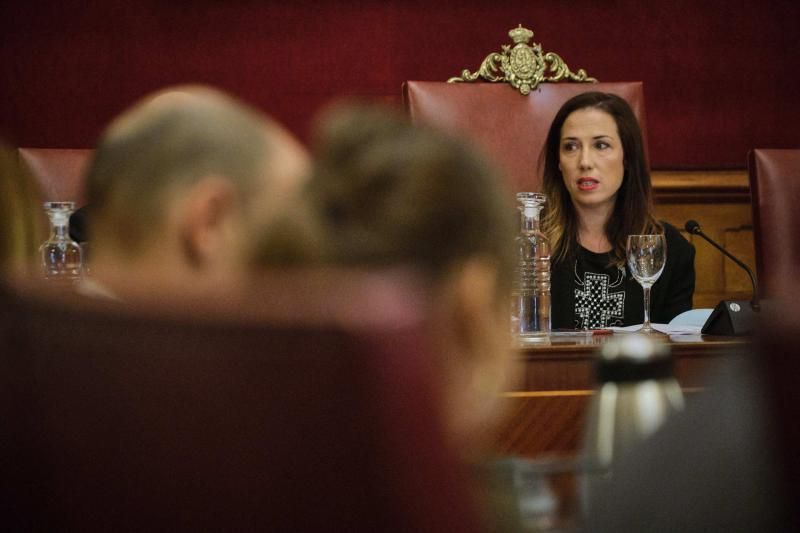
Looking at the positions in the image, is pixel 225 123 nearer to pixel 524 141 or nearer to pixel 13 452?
pixel 13 452

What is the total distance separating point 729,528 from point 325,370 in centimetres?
22

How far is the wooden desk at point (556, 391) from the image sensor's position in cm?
154

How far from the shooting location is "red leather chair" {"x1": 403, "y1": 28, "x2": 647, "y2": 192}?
2811mm

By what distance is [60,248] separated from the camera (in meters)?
1.96

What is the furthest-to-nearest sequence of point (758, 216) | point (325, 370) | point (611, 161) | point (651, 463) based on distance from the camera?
point (611, 161), point (758, 216), point (651, 463), point (325, 370)

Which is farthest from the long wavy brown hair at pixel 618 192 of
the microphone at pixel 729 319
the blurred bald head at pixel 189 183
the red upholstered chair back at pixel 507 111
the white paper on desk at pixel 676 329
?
the blurred bald head at pixel 189 183

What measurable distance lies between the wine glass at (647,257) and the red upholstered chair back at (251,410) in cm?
171

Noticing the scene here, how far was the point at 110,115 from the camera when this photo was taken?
384 centimetres

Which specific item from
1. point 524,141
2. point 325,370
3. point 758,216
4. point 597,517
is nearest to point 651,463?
point 597,517

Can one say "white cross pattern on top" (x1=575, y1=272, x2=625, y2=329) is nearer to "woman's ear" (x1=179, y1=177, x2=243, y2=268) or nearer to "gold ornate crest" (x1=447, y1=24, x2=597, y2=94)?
"gold ornate crest" (x1=447, y1=24, x2=597, y2=94)

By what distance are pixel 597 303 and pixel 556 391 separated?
1107 mm

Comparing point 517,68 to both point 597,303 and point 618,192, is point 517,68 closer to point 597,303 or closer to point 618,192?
point 618,192

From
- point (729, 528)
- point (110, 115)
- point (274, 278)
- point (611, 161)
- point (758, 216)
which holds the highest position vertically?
point (110, 115)

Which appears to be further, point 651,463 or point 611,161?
point 611,161
